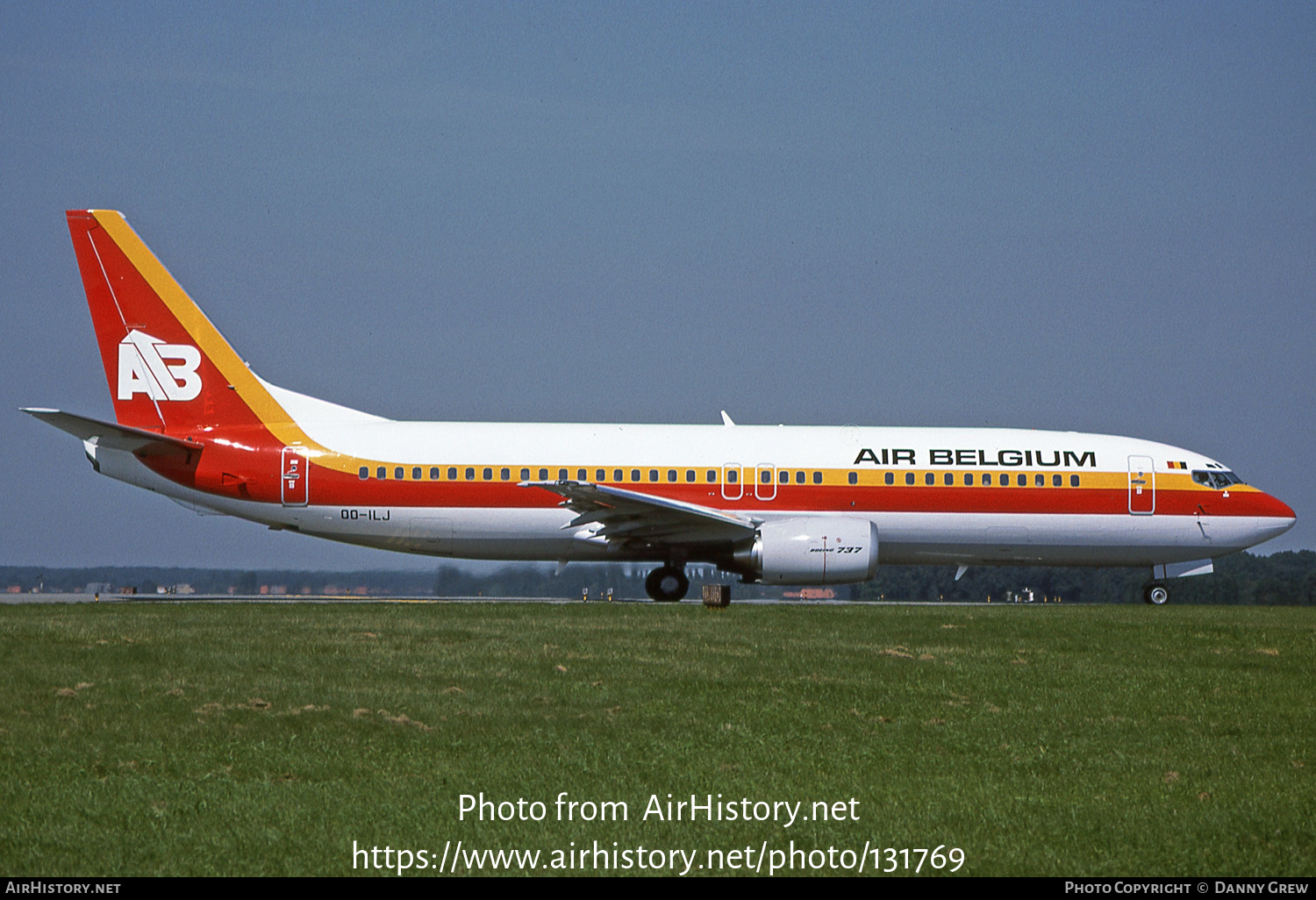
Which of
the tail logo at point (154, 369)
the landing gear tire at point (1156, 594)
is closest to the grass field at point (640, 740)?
the tail logo at point (154, 369)

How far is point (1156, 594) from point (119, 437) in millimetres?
24562

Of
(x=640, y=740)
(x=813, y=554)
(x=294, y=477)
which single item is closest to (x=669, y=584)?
(x=813, y=554)

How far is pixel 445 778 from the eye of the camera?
10977 mm

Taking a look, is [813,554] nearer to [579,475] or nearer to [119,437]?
[579,475]

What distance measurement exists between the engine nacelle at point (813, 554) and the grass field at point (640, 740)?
7780 mm

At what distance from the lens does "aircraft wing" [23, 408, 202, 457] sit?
27.5 meters

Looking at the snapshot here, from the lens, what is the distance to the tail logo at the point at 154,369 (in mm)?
30141

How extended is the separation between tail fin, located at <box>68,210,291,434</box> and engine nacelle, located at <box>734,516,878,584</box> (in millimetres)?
11387

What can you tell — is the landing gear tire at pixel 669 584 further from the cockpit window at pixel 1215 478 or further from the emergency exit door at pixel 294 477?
the cockpit window at pixel 1215 478

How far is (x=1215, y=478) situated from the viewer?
3184cm

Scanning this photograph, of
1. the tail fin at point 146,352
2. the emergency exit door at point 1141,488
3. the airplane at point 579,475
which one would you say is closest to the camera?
the airplane at point 579,475

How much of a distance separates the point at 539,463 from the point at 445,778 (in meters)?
18.8

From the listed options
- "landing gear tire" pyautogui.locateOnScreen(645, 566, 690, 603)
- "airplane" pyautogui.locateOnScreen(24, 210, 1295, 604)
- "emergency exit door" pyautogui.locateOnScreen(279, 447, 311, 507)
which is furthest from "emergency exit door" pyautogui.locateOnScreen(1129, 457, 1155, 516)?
"emergency exit door" pyautogui.locateOnScreen(279, 447, 311, 507)
